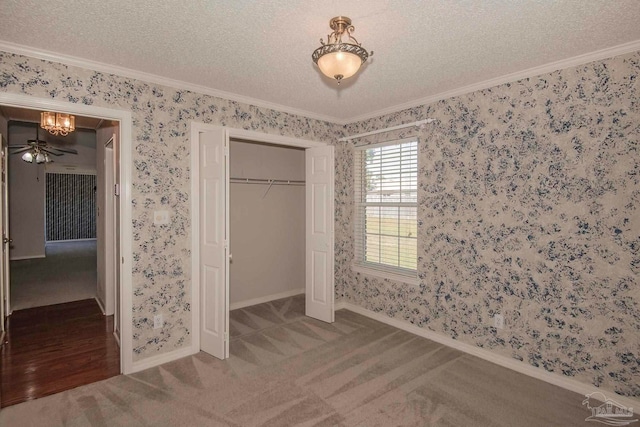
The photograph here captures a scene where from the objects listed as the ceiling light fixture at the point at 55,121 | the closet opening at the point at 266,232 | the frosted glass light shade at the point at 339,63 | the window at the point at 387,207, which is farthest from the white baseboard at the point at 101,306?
the frosted glass light shade at the point at 339,63

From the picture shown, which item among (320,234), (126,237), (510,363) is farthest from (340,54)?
(510,363)

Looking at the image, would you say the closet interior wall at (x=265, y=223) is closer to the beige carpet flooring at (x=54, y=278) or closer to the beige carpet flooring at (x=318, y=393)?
the beige carpet flooring at (x=318, y=393)

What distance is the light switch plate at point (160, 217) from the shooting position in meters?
3.04

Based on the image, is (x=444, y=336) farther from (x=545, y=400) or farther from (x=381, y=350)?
(x=545, y=400)

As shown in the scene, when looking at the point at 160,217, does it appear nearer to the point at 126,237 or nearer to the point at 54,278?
the point at 126,237

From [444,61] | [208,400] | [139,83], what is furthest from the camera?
[139,83]

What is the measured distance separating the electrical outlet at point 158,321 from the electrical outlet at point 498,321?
3113 millimetres

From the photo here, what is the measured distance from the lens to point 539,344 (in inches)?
111

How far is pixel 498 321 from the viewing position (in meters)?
3.07

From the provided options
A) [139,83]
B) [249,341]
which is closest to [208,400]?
[249,341]

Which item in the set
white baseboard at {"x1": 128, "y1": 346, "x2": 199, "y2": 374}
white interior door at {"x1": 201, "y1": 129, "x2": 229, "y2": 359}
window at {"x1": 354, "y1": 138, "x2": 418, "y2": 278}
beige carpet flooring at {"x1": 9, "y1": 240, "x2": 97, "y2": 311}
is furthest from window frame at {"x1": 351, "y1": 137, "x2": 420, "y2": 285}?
beige carpet flooring at {"x1": 9, "y1": 240, "x2": 97, "y2": 311}

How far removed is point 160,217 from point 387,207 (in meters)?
2.55

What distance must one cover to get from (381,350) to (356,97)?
2662mm

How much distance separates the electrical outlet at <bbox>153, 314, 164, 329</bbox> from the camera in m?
3.05
